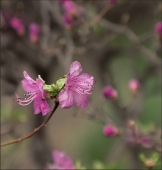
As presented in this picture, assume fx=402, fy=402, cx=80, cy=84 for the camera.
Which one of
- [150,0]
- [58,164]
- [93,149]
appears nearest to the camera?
[58,164]

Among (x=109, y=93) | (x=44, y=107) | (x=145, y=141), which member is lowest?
(x=145, y=141)

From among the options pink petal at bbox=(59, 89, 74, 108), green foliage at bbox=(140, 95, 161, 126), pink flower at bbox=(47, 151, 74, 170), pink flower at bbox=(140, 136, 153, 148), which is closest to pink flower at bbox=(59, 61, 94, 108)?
pink petal at bbox=(59, 89, 74, 108)

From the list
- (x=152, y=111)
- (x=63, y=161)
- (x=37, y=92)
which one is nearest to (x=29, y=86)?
(x=37, y=92)

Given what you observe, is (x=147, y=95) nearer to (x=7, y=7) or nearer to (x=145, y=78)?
(x=145, y=78)

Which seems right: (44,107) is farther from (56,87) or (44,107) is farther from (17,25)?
(17,25)

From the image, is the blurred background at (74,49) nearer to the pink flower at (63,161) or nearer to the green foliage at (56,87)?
the pink flower at (63,161)

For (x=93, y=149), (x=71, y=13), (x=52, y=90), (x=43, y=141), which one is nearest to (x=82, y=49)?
(x=71, y=13)

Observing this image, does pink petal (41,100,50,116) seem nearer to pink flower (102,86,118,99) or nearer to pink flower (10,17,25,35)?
pink flower (102,86,118,99)

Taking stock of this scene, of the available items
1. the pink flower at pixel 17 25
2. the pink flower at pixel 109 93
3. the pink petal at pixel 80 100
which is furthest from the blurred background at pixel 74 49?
the pink petal at pixel 80 100
